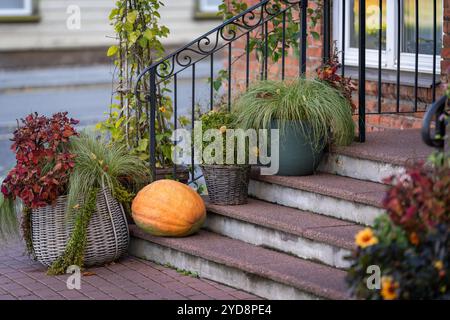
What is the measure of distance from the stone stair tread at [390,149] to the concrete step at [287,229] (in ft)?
1.68

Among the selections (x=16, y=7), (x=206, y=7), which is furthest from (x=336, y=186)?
(x=206, y=7)

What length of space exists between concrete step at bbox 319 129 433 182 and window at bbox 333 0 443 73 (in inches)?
51.5

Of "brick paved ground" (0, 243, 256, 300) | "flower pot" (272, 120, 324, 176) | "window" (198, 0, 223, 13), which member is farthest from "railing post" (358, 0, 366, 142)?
"window" (198, 0, 223, 13)

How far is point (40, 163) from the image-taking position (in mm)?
6457

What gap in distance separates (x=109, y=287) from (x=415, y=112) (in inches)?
110

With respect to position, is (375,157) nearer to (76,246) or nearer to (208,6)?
(76,246)

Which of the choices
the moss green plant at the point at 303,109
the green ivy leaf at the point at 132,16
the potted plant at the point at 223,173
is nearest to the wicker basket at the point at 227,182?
the potted plant at the point at 223,173

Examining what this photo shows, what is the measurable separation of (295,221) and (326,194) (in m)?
0.30

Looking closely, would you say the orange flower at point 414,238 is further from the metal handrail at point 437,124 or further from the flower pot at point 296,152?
the flower pot at point 296,152

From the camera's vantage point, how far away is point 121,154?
22.7 ft
